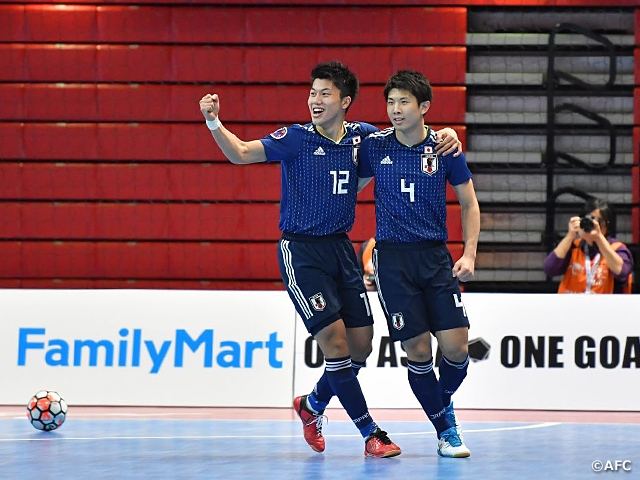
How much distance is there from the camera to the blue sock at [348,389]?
5.18 metres

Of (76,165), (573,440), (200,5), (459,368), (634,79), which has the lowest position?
(573,440)

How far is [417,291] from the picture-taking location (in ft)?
17.0

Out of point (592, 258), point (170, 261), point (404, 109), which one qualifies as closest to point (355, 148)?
point (404, 109)

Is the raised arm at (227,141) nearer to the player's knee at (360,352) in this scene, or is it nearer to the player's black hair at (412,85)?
Result: the player's black hair at (412,85)

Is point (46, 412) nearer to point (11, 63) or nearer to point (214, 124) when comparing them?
point (214, 124)

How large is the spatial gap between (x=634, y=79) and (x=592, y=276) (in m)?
2.82

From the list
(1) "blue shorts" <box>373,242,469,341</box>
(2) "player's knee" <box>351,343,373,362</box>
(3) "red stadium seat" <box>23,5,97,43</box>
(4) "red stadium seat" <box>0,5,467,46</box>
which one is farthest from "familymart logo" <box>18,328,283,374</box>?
(3) "red stadium seat" <box>23,5,97,43</box>

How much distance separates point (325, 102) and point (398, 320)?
115cm

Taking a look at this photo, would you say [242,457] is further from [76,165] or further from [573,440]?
[76,165]

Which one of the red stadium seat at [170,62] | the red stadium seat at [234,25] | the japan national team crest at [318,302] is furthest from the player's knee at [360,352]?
the red stadium seat at [234,25]

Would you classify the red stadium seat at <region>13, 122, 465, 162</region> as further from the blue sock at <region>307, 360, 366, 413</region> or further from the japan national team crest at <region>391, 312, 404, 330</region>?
the japan national team crest at <region>391, 312, 404, 330</region>

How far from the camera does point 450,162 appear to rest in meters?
5.28

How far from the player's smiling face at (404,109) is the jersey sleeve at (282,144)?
0.49 metres

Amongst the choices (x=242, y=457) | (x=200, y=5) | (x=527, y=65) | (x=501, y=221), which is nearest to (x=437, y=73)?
(x=527, y=65)
